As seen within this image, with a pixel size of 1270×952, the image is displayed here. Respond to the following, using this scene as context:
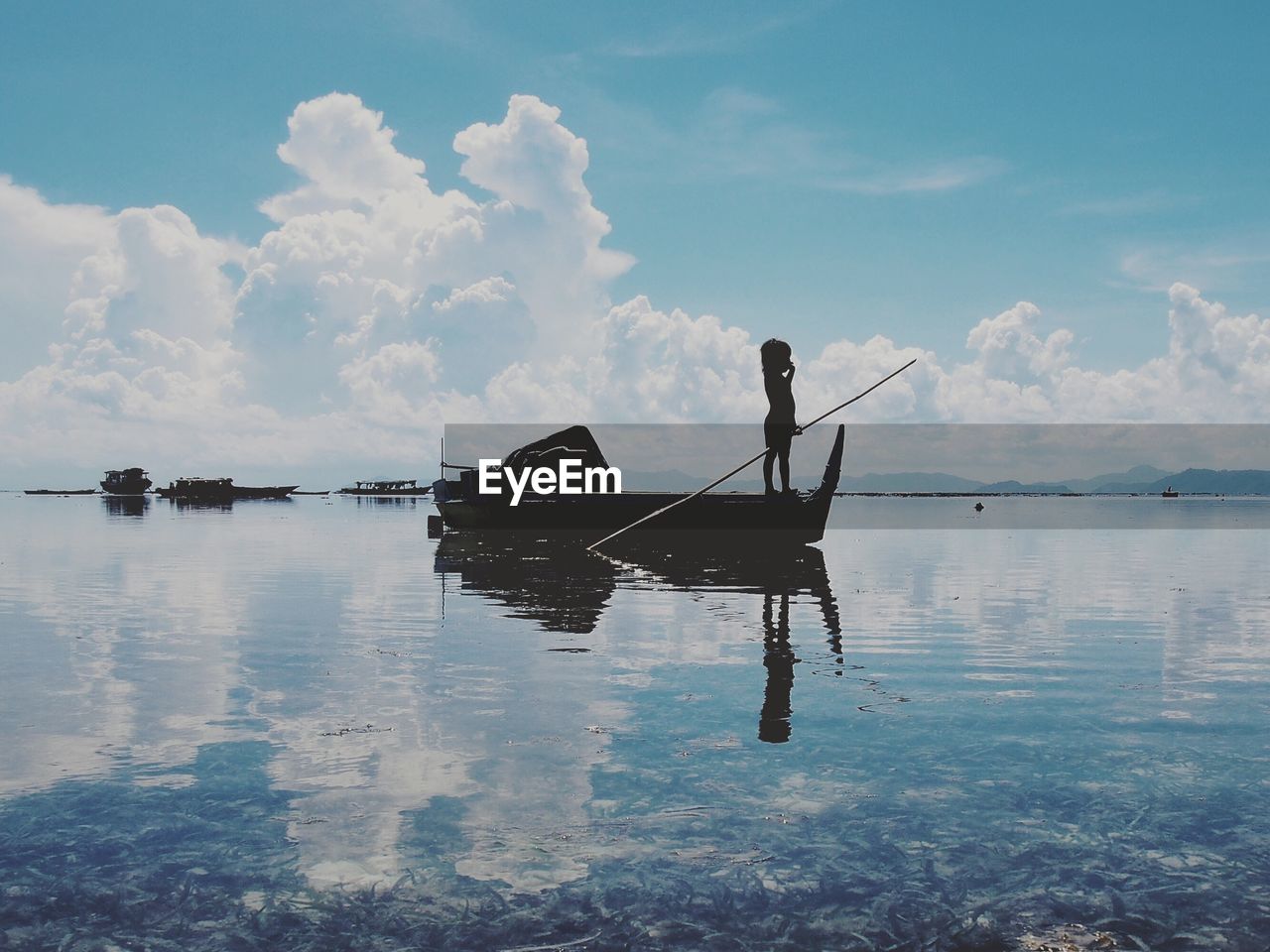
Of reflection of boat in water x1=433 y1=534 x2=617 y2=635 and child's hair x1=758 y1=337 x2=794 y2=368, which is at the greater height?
child's hair x1=758 y1=337 x2=794 y2=368

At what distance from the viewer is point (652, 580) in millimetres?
22469

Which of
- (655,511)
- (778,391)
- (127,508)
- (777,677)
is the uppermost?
(778,391)

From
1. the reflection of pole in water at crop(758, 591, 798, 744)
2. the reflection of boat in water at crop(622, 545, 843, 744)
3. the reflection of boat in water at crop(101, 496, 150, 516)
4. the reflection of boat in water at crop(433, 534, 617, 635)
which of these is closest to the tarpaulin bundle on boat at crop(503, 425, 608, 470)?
the reflection of boat in water at crop(433, 534, 617, 635)

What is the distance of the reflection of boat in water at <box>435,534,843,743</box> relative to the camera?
1239 cm

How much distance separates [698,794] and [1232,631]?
472 inches

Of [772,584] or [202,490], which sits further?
[202,490]

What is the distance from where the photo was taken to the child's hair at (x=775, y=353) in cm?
3075

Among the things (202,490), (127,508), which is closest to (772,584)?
(127,508)

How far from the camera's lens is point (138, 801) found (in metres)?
6.44

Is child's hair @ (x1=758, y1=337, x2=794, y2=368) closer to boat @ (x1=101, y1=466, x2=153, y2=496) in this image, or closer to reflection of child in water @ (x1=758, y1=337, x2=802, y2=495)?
reflection of child in water @ (x1=758, y1=337, x2=802, y2=495)

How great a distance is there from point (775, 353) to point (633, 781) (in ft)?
82.2

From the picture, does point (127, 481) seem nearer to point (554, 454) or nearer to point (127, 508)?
point (127, 508)

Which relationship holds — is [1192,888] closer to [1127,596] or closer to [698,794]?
[698,794]

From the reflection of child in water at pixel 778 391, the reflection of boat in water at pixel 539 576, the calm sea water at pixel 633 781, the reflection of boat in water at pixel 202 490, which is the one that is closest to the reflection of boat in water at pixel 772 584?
the calm sea water at pixel 633 781
